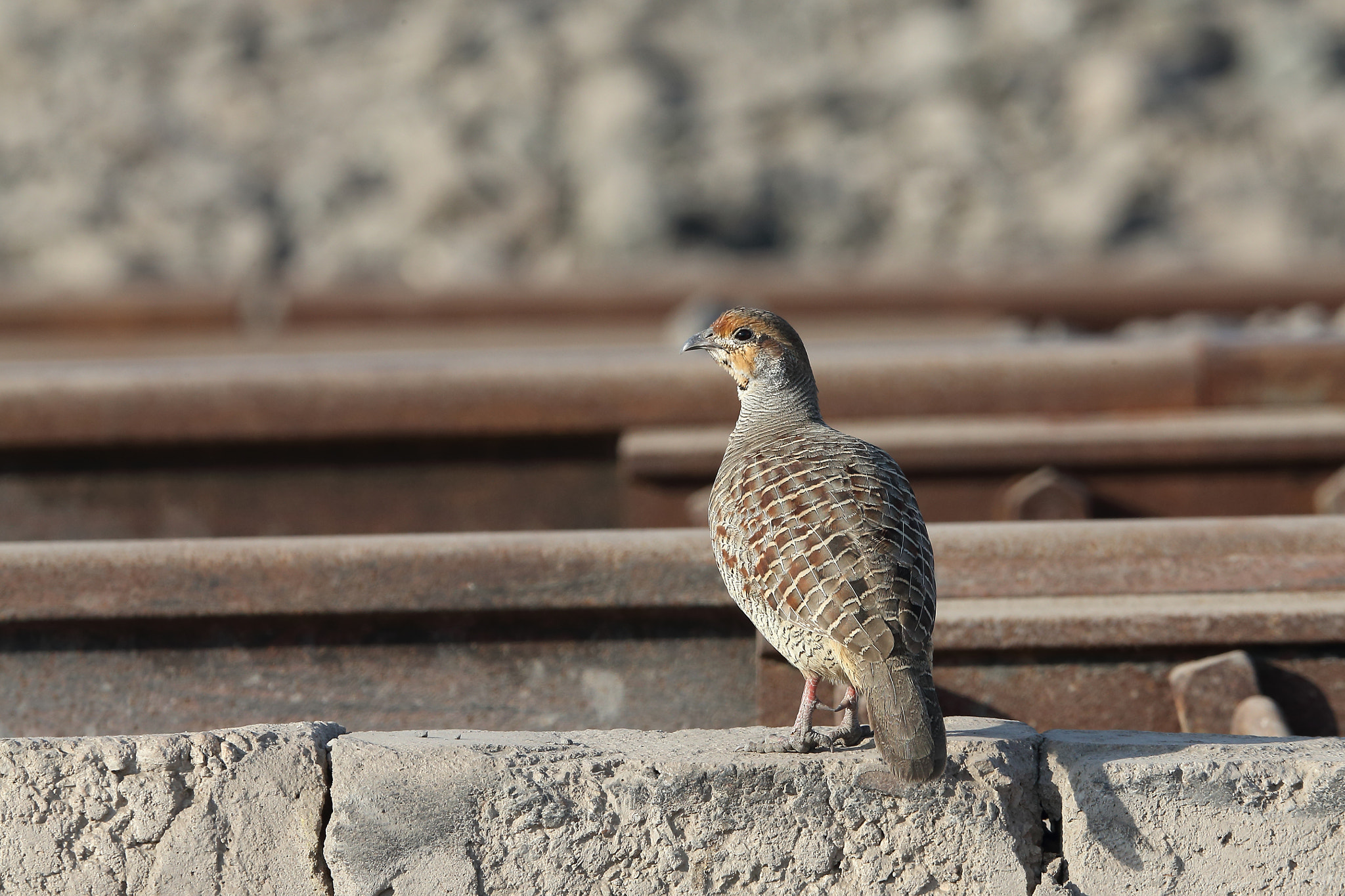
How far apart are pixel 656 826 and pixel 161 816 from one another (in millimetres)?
916

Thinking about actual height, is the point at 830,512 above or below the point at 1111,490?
below

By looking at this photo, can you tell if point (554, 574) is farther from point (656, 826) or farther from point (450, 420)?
point (450, 420)

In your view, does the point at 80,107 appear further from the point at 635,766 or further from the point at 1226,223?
the point at 635,766

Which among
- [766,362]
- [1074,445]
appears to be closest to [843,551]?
[766,362]

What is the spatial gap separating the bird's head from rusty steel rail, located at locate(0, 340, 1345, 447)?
1.95 metres

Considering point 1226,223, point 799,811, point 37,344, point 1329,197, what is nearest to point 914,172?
point 1226,223

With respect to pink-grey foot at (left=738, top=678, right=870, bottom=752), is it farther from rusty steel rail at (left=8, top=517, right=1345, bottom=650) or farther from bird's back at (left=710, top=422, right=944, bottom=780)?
rusty steel rail at (left=8, top=517, right=1345, bottom=650)

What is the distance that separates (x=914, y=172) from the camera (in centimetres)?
1377

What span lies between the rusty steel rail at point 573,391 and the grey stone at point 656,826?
2.79 metres

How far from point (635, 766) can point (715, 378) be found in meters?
2.91

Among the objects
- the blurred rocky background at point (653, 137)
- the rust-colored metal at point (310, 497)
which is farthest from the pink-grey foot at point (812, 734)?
the blurred rocky background at point (653, 137)

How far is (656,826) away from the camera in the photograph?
2.46m

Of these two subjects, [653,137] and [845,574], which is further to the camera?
[653,137]

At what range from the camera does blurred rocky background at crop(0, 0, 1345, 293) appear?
1307 cm
